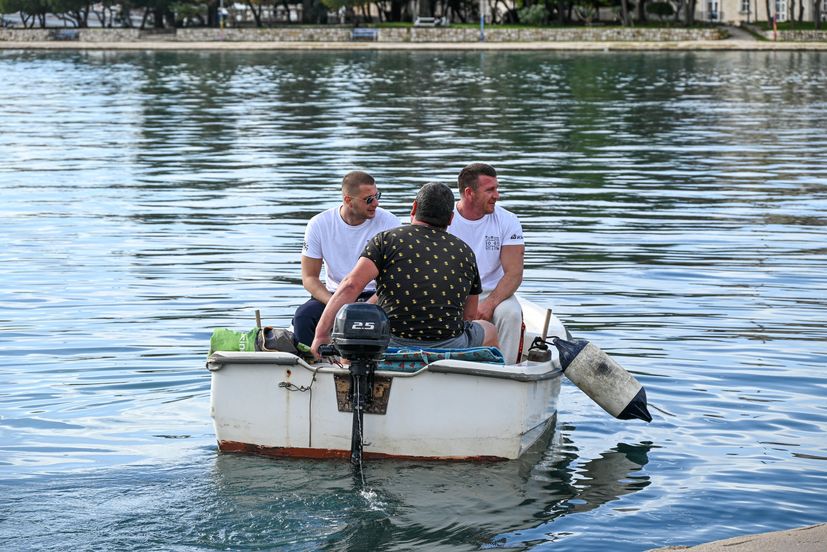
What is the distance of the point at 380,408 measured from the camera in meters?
8.40

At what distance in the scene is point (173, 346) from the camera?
12281 mm

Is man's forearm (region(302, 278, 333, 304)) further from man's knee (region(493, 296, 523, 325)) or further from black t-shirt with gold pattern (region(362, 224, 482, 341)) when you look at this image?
man's knee (region(493, 296, 523, 325))

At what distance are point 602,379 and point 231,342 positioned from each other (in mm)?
2627

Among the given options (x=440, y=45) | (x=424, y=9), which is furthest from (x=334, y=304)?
(x=424, y=9)

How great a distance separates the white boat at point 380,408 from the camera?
8352 mm

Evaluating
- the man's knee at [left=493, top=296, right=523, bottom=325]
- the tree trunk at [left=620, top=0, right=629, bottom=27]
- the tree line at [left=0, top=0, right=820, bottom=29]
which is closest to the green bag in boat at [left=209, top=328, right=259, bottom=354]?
the man's knee at [left=493, top=296, right=523, bottom=325]

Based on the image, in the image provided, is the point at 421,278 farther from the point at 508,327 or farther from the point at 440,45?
the point at 440,45

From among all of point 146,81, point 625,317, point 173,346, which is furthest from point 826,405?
point 146,81

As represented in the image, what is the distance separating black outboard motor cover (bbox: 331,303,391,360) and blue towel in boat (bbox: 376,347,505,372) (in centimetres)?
35

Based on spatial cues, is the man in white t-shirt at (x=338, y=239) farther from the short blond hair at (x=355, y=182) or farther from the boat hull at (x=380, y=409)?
the boat hull at (x=380, y=409)

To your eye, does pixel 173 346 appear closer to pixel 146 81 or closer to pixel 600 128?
pixel 600 128

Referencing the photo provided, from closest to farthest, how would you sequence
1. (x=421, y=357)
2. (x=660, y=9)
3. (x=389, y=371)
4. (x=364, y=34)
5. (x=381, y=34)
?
(x=389, y=371) → (x=421, y=357) → (x=381, y=34) → (x=364, y=34) → (x=660, y=9)

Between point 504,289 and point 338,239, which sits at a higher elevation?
point 338,239

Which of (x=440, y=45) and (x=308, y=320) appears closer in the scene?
(x=308, y=320)
